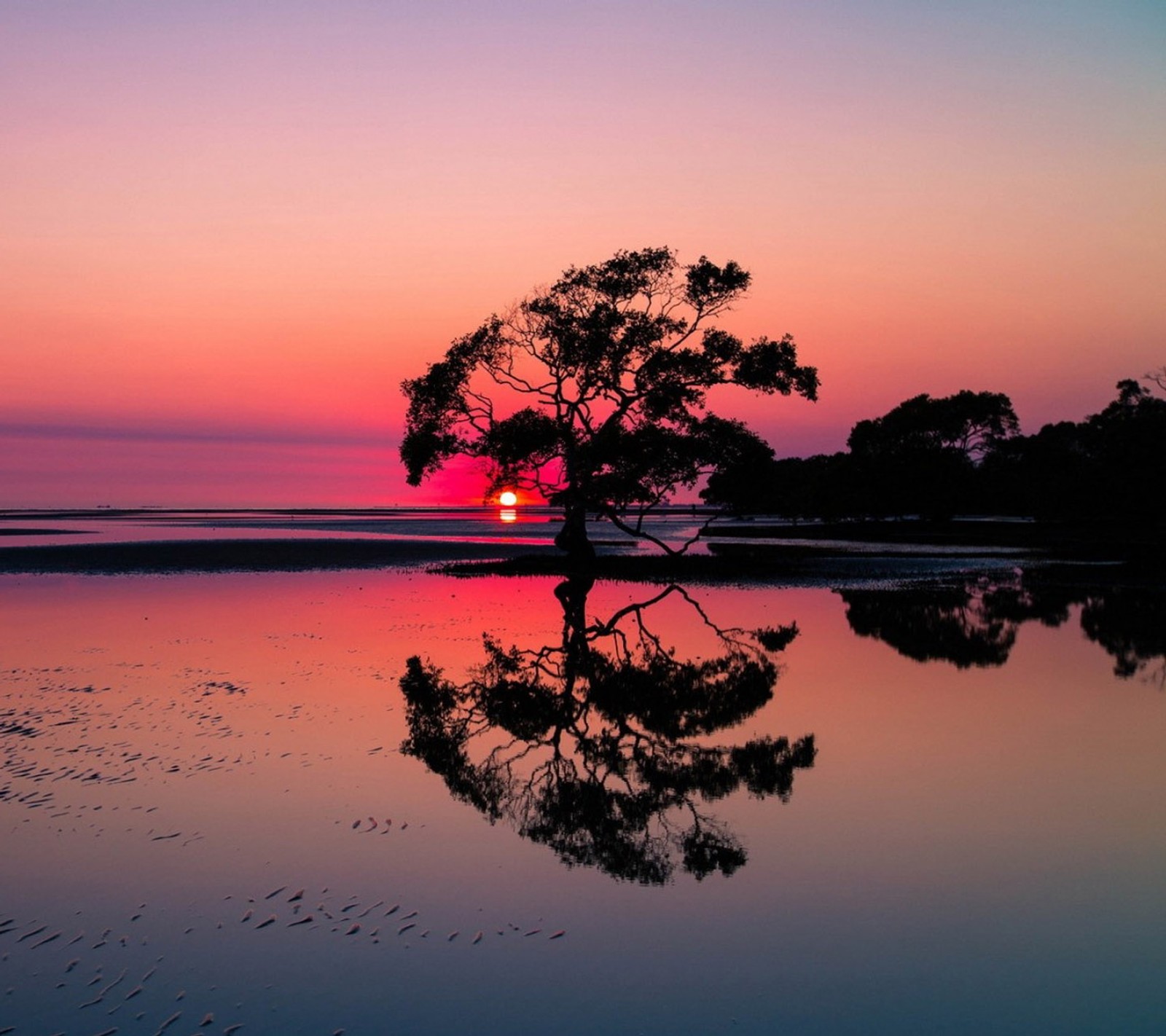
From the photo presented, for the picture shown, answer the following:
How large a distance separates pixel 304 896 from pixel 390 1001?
2287 mm

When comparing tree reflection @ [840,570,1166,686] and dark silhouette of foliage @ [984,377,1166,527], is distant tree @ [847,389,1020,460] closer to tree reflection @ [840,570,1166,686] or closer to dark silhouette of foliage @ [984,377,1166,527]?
dark silhouette of foliage @ [984,377,1166,527]

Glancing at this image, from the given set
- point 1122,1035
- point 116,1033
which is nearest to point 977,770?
point 1122,1035

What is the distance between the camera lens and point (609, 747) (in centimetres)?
1515

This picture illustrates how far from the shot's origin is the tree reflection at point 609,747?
433 inches

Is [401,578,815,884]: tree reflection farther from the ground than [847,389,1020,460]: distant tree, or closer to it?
closer to it

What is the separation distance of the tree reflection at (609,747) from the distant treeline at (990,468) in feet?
219

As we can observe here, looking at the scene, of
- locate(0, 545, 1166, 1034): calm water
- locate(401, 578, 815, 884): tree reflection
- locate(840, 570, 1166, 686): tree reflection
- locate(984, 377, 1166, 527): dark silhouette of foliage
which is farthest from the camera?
locate(984, 377, 1166, 527): dark silhouette of foliage

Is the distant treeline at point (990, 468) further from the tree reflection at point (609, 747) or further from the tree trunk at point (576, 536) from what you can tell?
the tree reflection at point (609, 747)

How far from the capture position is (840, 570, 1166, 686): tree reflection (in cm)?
2434

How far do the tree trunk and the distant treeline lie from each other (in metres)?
36.0

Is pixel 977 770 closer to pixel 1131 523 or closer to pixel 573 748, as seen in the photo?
pixel 573 748

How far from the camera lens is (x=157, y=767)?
13664 millimetres

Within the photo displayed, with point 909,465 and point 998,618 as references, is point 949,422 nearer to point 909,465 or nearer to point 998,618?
point 909,465

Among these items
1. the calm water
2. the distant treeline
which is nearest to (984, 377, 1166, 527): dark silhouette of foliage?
the distant treeline
